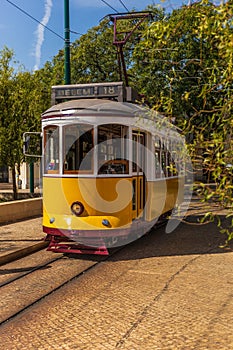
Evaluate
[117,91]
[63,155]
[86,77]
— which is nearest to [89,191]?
[63,155]

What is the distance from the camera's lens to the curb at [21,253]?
8733 millimetres

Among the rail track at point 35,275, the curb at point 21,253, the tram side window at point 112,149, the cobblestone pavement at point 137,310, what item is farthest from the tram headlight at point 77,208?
the curb at point 21,253

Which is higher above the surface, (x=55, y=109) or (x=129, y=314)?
(x=55, y=109)

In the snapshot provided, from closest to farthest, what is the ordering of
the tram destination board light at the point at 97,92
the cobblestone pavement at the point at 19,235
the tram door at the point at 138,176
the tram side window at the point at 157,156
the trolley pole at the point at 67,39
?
the tram door at the point at 138,176
the cobblestone pavement at the point at 19,235
the tram destination board light at the point at 97,92
the tram side window at the point at 157,156
the trolley pole at the point at 67,39

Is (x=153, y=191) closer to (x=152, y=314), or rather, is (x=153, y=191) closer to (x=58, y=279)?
(x=58, y=279)

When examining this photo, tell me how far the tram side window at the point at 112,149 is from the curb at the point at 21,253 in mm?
2446

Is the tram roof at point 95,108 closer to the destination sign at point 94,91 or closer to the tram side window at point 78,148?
the tram side window at point 78,148

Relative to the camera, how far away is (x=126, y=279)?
739 centimetres

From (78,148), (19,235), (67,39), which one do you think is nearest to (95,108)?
(78,148)

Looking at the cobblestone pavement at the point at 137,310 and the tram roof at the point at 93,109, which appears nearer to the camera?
the cobblestone pavement at the point at 137,310

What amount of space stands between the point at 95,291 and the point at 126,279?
2.68 ft

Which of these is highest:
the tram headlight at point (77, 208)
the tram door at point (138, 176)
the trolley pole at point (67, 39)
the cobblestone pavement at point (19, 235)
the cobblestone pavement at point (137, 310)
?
the trolley pole at point (67, 39)

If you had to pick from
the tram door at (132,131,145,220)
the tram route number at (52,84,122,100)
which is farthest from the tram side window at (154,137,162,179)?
the tram route number at (52,84,122,100)

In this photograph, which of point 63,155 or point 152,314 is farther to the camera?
point 63,155
